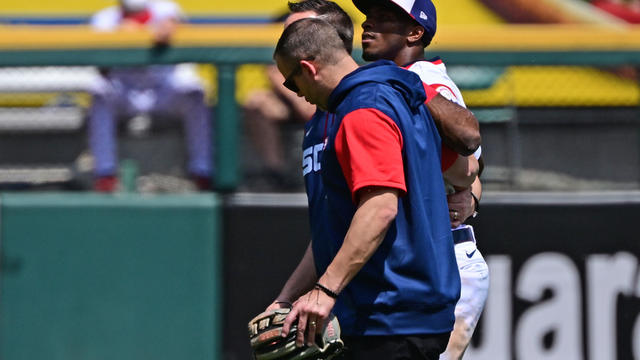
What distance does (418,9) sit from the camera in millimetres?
3570

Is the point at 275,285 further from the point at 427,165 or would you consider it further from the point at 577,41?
the point at 427,165

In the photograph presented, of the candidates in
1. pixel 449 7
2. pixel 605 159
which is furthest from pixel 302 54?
pixel 449 7

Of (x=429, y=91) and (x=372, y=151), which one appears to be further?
(x=429, y=91)

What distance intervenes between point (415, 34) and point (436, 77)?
172 mm

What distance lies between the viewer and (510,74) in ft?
20.0

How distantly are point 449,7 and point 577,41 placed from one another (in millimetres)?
3923

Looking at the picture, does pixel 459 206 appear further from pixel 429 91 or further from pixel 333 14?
pixel 333 14

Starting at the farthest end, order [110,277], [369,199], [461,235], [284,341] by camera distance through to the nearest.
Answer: [110,277]
[461,235]
[284,341]
[369,199]

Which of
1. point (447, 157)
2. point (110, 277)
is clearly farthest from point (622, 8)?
point (447, 157)

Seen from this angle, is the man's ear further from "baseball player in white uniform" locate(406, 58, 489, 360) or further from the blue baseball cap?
"baseball player in white uniform" locate(406, 58, 489, 360)

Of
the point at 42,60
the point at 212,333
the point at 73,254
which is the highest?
the point at 42,60

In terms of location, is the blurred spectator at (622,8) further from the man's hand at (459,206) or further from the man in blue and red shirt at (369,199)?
the man in blue and red shirt at (369,199)

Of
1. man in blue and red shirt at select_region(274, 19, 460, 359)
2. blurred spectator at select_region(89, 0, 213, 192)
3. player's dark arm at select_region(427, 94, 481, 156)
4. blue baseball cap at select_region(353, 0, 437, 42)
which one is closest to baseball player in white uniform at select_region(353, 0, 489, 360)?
blue baseball cap at select_region(353, 0, 437, 42)

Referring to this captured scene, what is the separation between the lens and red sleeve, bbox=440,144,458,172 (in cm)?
353
